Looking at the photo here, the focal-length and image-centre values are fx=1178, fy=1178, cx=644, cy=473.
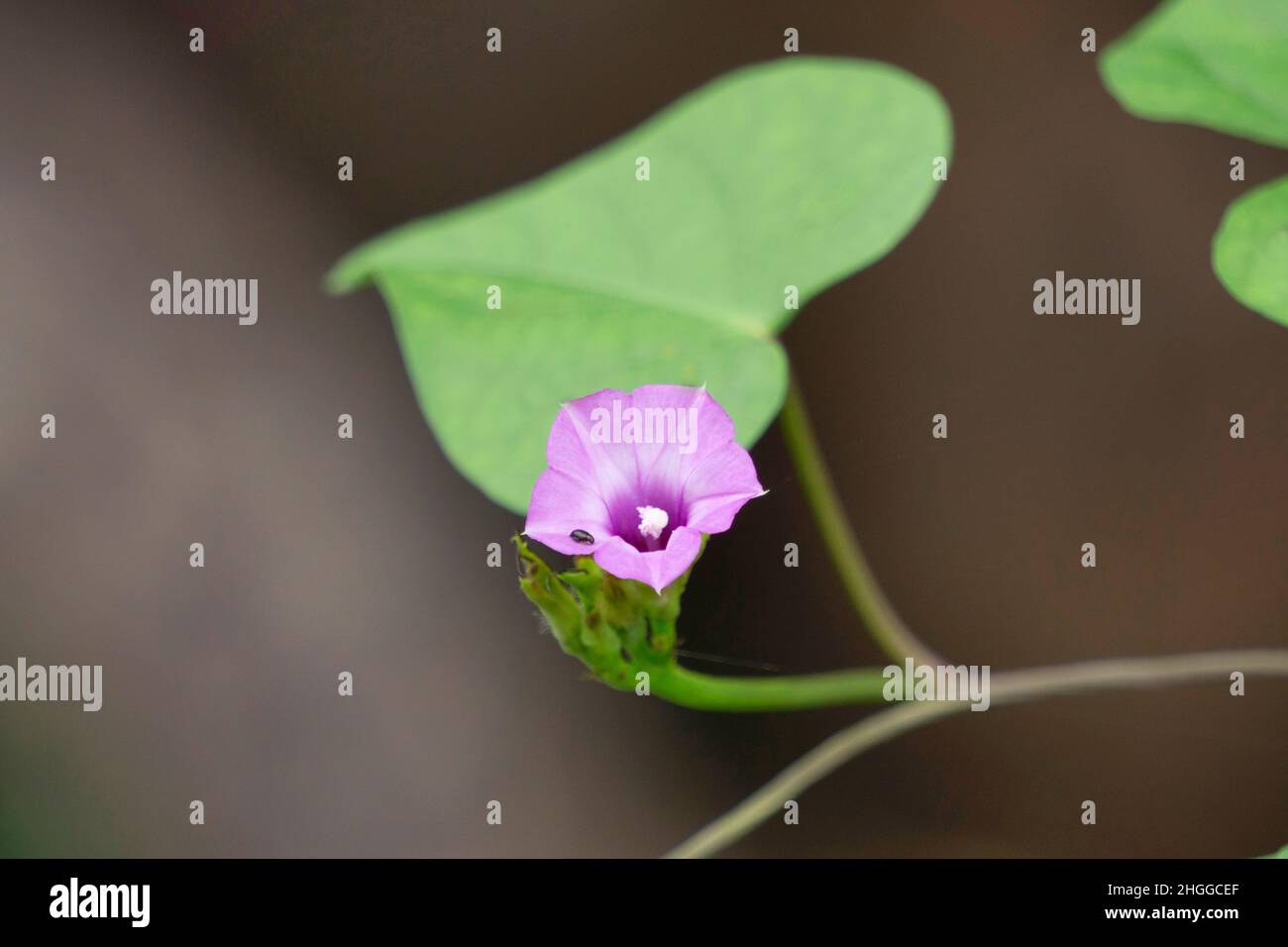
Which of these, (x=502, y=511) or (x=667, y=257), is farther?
(x=502, y=511)

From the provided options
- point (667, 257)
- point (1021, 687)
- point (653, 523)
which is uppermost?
point (667, 257)

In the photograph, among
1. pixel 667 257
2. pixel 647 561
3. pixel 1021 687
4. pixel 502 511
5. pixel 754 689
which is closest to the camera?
pixel 647 561

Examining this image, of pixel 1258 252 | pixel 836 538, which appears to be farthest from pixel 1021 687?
pixel 1258 252

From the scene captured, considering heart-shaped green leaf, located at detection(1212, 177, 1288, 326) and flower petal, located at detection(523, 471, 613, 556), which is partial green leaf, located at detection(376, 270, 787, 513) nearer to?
flower petal, located at detection(523, 471, 613, 556)

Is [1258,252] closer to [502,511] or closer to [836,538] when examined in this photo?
[836,538]

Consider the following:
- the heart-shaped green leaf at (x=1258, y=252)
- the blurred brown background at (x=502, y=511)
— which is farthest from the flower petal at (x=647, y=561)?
the blurred brown background at (x=502, y=511)

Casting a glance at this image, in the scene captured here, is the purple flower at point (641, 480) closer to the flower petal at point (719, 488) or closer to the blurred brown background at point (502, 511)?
the flower petal at point (719, 488)
